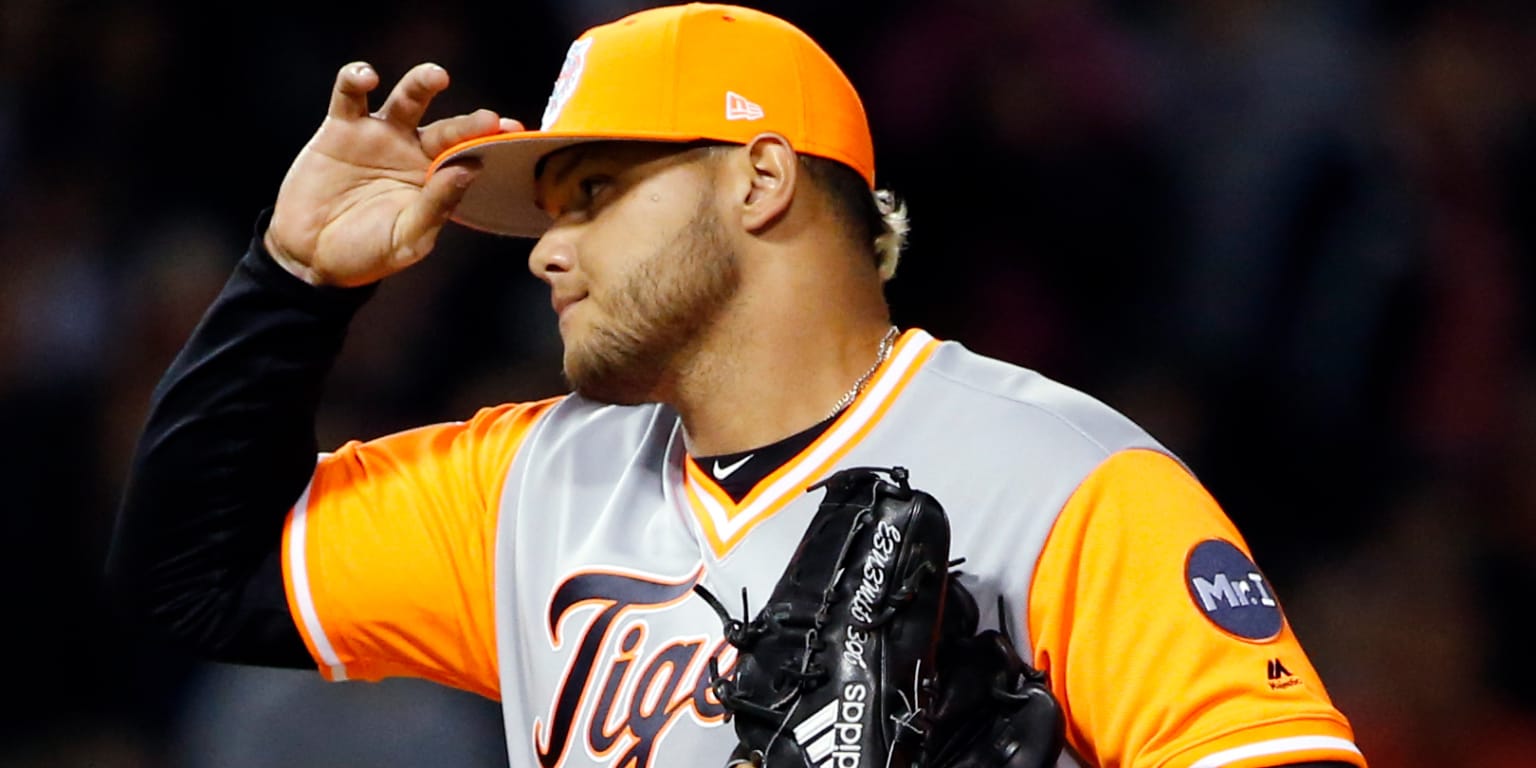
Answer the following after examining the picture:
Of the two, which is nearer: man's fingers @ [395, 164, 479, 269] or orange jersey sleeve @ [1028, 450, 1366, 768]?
orange jersey sleeve @ [1028, 450, 1366, 768]

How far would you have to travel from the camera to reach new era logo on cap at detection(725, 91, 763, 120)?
2.10m

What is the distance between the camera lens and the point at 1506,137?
361 cm

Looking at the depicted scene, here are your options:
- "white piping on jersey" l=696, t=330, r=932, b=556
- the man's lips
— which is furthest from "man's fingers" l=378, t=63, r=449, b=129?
"white piping on jersey" l=696, t=330, r=932, b=556

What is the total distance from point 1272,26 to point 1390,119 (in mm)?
307

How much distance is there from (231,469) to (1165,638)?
3.68 ft

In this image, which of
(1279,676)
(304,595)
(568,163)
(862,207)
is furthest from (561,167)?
(1279,676)

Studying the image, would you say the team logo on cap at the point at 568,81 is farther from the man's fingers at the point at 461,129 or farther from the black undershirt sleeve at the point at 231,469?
the black undershirt sleeve at the point at 231,469

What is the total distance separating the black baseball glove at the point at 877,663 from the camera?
1573mm

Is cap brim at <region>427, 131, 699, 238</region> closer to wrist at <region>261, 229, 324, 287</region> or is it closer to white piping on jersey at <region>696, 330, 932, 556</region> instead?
wrist at <region>261, 229, 324, 287</region>

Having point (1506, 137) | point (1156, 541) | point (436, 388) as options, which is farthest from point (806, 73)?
point (1506, 137)

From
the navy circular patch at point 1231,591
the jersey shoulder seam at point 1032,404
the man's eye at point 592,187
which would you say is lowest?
the navy circular patch at point 1231,591

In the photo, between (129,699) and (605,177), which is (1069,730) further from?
(129,699)

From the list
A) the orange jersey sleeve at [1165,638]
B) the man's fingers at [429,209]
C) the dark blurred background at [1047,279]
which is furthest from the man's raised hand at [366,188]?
the dark blurred background at [1047,279]

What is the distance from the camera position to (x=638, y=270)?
2.05m
